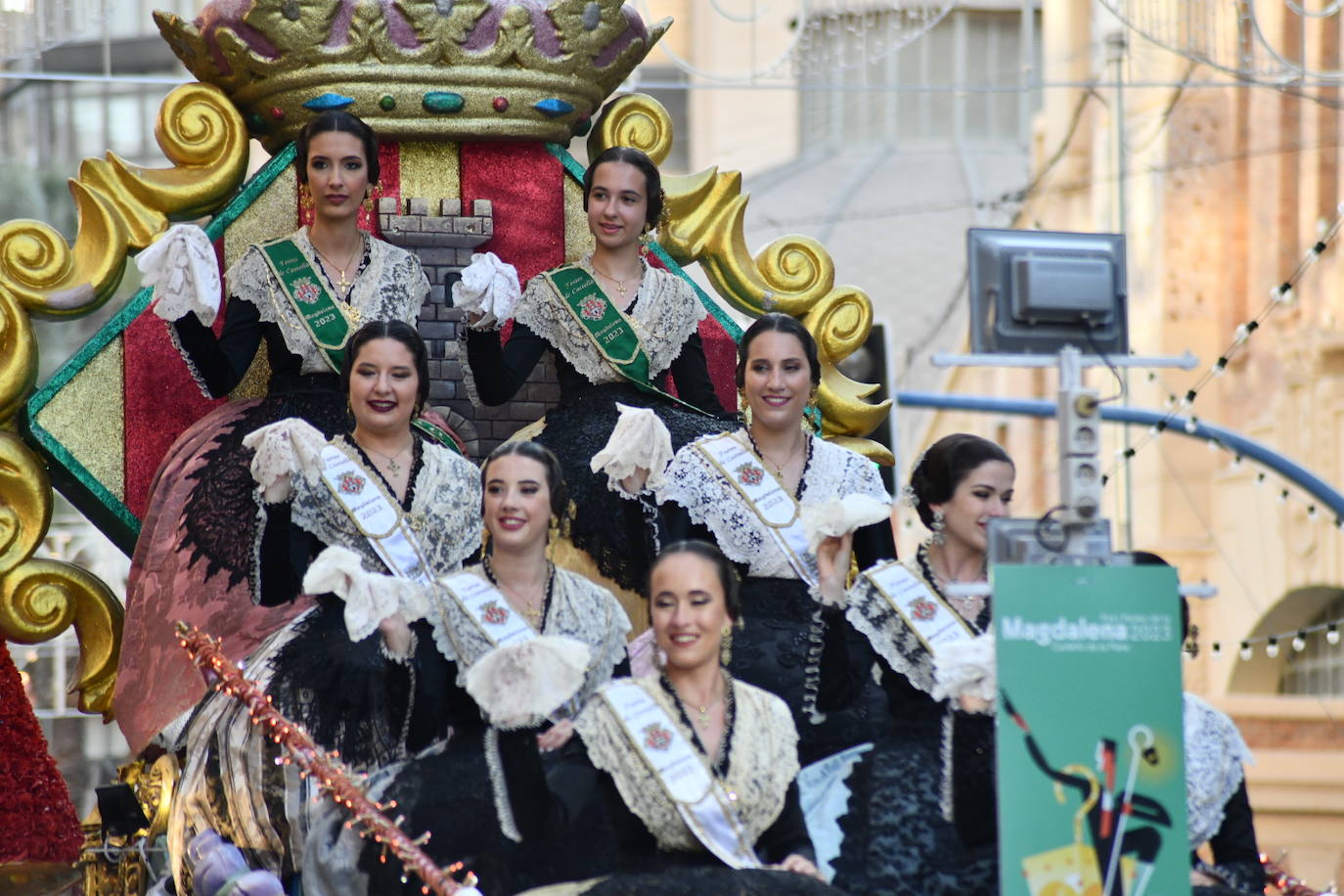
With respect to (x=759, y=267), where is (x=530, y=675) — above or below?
below

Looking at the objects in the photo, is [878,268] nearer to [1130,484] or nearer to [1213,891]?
[1130,484]

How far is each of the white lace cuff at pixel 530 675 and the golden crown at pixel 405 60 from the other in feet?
8.59

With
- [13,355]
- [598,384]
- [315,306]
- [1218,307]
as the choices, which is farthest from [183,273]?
[1218,307]

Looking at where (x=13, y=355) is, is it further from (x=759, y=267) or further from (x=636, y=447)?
(x=759, y=267)

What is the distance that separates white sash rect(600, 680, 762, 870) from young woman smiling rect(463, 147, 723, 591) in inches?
54.8

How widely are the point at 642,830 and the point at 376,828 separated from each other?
0.53 metres

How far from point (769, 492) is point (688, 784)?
1164 millimetres

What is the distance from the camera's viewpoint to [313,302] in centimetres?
632

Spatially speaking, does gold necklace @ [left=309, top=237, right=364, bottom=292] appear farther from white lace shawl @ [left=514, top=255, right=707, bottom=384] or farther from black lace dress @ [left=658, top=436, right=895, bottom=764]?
black lace dress @ [left=658, top=436, right=895, bottom=764]

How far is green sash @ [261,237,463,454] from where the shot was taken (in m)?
6.29

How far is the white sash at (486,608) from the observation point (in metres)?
5.13

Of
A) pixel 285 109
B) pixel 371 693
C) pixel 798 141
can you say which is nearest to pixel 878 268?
pixel 798 141

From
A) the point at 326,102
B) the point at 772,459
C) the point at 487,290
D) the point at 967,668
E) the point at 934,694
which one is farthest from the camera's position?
the point at 326,102

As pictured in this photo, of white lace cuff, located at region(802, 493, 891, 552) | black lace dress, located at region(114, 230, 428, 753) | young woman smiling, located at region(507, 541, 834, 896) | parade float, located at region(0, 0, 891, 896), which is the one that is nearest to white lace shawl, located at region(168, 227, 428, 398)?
black lace dress, located at region(114, 230, 428, 753)
